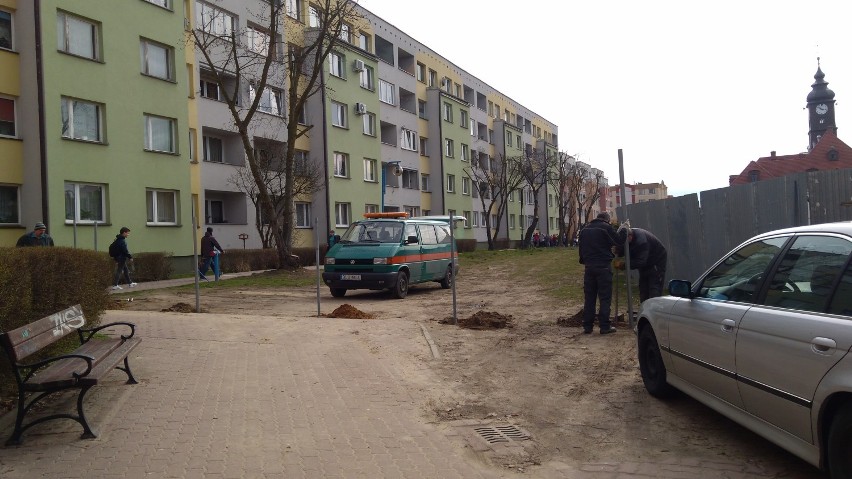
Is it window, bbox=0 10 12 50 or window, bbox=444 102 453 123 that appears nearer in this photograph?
window, bbox=0 10 12 50

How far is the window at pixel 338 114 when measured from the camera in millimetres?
37478

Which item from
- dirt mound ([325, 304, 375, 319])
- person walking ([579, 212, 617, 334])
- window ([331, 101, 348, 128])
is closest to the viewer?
person walking ([579, 212, 617, 334])

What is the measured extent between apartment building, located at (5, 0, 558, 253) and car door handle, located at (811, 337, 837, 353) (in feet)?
29.0

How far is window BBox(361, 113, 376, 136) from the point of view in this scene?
40781 mm

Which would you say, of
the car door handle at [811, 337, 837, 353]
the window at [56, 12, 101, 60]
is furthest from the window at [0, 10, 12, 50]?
the car door handle at [811, 337, 837, 353]

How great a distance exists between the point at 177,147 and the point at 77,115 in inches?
169

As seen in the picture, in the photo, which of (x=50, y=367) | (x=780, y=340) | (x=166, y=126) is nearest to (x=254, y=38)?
(x=166, y=126)

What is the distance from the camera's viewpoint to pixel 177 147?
26188 millimetres

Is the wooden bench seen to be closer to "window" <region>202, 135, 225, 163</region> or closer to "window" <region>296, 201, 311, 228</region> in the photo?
"window" <region>202, 135, 225, 163</region>

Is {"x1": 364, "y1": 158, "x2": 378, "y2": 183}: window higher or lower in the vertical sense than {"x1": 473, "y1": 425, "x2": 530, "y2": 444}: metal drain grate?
higher

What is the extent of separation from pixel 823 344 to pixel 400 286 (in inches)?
506

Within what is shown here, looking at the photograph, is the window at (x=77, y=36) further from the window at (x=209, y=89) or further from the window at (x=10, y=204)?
the window at (x=209, y=89)

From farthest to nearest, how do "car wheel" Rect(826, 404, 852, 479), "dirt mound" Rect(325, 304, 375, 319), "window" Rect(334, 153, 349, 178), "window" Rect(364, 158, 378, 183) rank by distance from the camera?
"window" Rect(364, 158, 378, 183)
"window" Rect(334, 153, 349, 178)
"dirt mound" Rect(325, 304, 375, 319)
"car wheel" Rect(826, 404, 852, 479)

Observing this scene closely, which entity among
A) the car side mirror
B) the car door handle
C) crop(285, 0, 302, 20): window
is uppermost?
crop(285, 0, 302, 20): window
